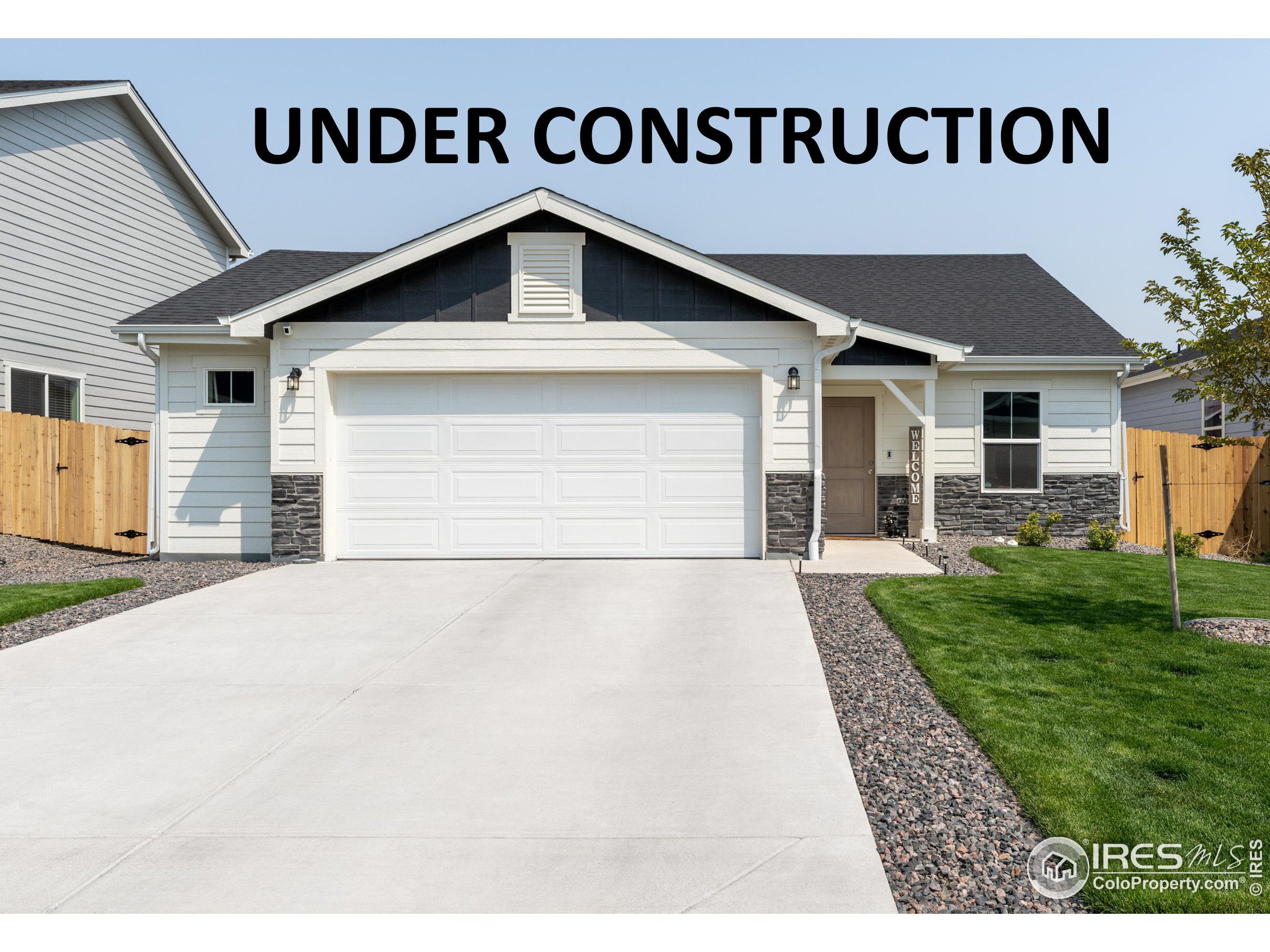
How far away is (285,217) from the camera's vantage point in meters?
21.3

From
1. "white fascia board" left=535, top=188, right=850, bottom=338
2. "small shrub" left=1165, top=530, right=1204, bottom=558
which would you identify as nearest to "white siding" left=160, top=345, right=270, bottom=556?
"white fascia board" left=535, top=188, right=850, bottom=338

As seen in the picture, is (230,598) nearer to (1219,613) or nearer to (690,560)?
(690,560)

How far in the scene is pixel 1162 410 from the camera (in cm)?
2064

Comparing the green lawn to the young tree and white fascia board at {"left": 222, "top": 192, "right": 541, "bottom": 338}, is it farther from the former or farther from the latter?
white fascia board at {"left": 222, "top": 192, "right": 541, "bottom": 338}

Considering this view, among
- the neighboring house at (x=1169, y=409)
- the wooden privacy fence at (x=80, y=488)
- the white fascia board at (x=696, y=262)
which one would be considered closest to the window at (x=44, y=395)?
the wooden privacy fence at (x=80, y=488)

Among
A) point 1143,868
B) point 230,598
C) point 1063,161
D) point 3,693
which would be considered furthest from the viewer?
point 1063,161

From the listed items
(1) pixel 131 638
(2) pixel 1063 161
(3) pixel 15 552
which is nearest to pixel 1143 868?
(1) pixel 131 638

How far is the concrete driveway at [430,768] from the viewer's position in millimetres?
3297

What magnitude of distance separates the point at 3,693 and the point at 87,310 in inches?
500

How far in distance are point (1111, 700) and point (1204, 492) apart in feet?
39.4

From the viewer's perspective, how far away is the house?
1142 centimetres

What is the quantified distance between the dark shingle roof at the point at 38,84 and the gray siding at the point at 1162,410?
68.5 feet

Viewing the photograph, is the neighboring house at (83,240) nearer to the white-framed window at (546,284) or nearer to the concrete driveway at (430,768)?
the white-framed window at (546,284)

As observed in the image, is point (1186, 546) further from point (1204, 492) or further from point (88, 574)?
point (88, 574)
